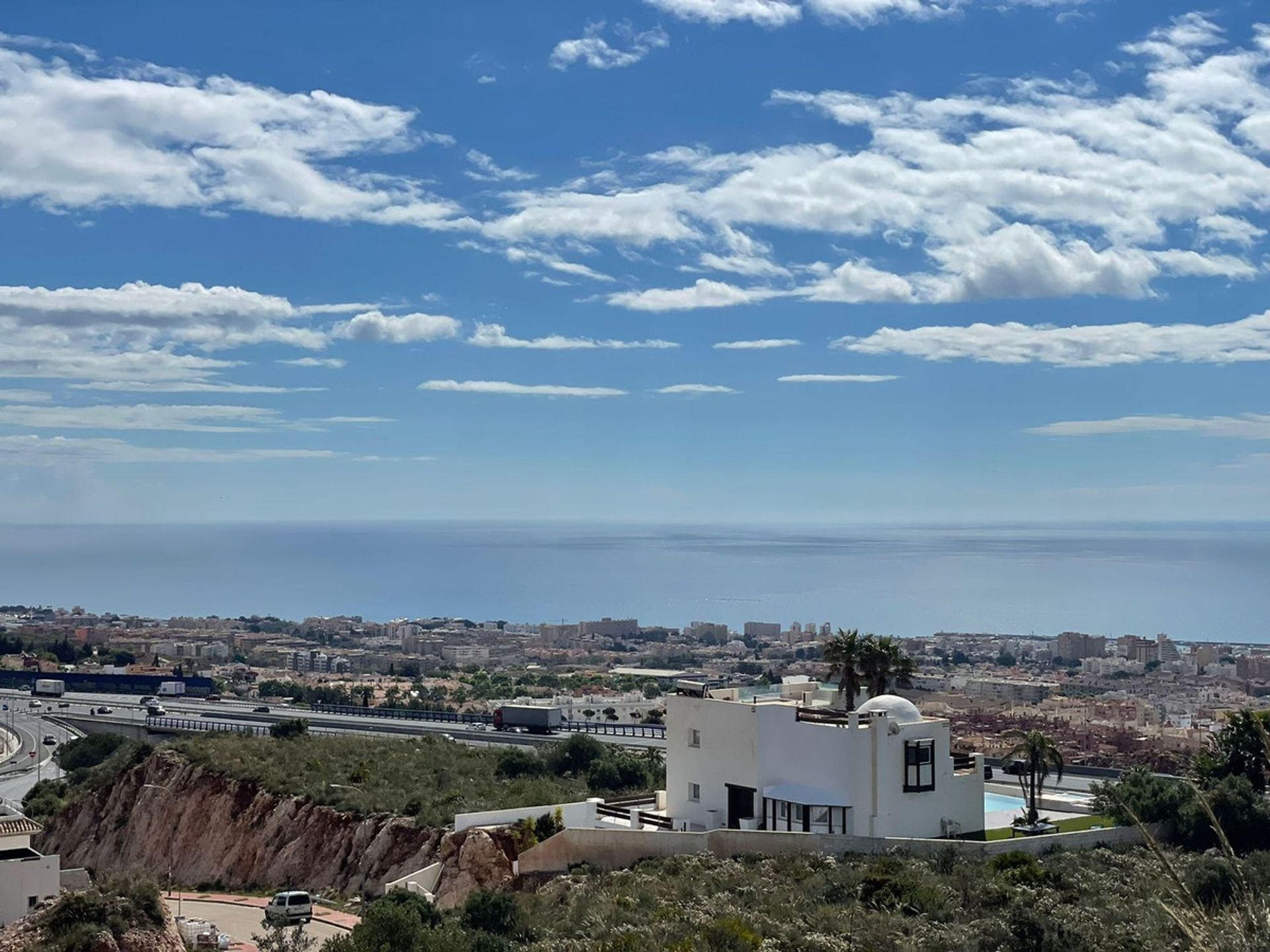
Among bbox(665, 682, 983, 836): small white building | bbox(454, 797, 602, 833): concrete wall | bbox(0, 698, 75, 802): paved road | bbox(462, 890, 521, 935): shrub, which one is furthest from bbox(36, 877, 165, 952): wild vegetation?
bbox(0, 698, 75, 802): paved road

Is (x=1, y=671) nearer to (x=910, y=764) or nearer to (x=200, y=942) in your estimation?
(x=200, y=942)

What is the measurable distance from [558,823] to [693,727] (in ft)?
12.1

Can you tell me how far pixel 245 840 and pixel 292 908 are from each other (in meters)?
8.38

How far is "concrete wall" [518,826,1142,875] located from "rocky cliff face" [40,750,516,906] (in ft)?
4.84

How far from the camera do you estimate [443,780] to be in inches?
1443

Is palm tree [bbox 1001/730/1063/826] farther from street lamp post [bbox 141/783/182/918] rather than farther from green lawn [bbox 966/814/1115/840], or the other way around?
street lamp post [bbox 141/783/182/918]

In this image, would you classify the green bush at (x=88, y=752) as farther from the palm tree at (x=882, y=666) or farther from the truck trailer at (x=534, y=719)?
the palm tree at (x=882, y=666)

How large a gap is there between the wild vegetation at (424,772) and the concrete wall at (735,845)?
15.8 ft

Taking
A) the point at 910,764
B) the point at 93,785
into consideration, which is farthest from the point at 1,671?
the point at 910,764

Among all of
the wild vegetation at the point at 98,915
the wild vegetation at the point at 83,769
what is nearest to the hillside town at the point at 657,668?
the wild vegetation at the point at 98,915

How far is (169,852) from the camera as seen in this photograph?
38.8m

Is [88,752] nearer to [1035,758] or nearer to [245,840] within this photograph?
[245,840]

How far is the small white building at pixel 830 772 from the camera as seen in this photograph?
26.3 meters

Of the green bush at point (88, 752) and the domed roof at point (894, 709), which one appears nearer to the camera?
the domed roof at point (894, 709)
